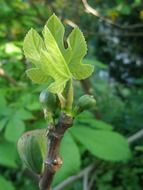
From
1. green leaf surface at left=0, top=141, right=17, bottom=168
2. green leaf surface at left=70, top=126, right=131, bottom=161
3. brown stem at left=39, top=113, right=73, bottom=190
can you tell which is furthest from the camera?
green leaf surface at left=70, top=126, right=131, bottom=161

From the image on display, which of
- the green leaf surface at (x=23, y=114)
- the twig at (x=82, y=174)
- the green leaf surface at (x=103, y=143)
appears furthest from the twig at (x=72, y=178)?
the green leaf surface at (x=23, y=114)

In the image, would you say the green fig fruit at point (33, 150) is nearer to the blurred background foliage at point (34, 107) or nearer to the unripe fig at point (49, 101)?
the unripe fig at point (49, 101)

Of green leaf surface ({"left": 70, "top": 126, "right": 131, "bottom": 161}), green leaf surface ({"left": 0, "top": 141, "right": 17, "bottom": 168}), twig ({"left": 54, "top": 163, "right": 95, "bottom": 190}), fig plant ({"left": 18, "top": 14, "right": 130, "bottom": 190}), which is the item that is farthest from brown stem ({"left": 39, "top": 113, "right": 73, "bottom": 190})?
twig ({"left": 54, "top": 163, "right": 95, "bottom": 190})

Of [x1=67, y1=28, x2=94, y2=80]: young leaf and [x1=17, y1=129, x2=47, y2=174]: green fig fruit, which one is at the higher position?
[x1=67, y1=28, x2=94, y2=80]: young leaf

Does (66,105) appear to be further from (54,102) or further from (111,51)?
(111,51)

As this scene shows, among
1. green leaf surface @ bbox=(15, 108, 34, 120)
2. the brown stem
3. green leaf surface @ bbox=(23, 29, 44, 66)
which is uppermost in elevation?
green leaf surface @ bbox=(23, 29, 44, 66)

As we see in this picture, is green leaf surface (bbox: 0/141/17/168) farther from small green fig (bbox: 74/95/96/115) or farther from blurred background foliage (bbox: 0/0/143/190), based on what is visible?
small green fig (bbox: 74/95/96/115)

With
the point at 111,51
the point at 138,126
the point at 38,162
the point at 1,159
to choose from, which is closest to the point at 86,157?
the point at 138,126
